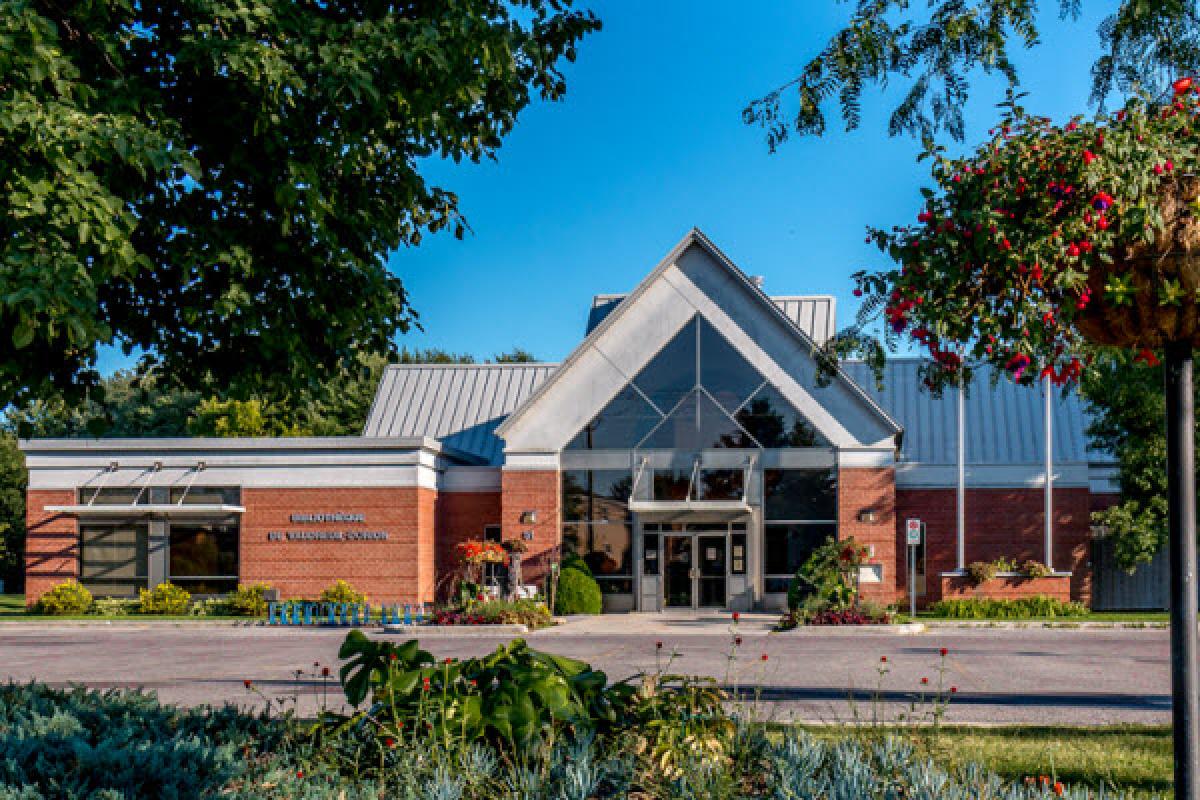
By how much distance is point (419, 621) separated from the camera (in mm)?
26344

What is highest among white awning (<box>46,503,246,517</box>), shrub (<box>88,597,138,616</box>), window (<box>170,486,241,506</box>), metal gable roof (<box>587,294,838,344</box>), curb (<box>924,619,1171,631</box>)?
metal gable roof (<box>587,294,838,344</box>)

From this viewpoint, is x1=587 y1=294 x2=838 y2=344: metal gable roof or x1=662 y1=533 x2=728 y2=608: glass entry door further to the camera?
x1=587 y1=294 x2=838 y2=344: metal gable roof

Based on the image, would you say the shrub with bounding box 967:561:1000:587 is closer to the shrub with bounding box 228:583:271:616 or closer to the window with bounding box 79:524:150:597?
the shrub with bounding box 228:583:271:616

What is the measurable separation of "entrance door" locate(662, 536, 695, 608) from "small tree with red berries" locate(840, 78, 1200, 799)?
27.4m

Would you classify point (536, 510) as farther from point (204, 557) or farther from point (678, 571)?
point (204, 557)

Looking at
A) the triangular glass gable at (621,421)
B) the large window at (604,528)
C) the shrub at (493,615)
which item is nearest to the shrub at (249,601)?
the shrub at (493,615)

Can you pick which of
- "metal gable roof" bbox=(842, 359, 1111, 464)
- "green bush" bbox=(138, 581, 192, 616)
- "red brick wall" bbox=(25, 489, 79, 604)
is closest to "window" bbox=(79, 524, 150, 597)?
"red brick wall" bbox=(25, 489, 79, 604)

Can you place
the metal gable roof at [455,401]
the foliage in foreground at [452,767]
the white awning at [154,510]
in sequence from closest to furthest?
the foliage in foreground at [452,767], the white awning at [154,510], the metal gable roof at [455,401]

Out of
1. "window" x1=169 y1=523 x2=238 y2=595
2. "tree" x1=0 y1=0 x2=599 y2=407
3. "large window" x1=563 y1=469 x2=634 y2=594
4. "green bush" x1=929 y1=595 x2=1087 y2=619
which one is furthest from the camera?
"window" x1=169 y1=523 x2=238 y2=595

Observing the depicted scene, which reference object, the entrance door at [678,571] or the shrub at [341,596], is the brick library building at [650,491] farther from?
the shrub at [341,596]

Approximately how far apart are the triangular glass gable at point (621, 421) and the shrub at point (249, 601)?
9.86 metres

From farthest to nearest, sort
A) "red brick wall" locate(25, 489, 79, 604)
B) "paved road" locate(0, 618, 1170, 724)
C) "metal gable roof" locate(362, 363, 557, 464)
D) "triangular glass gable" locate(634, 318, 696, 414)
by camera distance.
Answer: "metal gable roof" locate(362, 363, 557, 464) < "red brick wall" locate(25, 489, 79, 604) < "triangular glass gable" locate(634, 318, 696, 414) < "paved road" locate(0, 618, 1170, 724)

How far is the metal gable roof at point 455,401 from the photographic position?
38.2 meters

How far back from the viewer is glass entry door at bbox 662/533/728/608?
31219 mm
